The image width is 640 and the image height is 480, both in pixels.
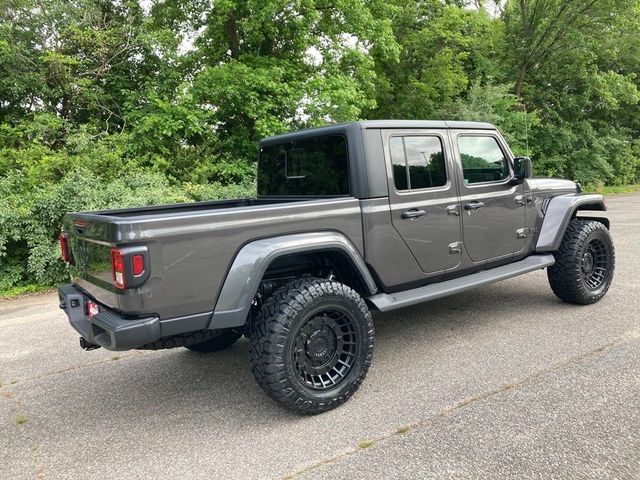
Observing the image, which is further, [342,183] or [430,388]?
[342,183]

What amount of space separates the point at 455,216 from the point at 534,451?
1.89m

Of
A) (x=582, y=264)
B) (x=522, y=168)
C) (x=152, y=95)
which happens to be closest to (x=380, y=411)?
(x=522, y=168)

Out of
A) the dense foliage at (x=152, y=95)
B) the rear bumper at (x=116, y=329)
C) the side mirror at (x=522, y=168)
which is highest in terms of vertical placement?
the dense foliage at (x=152, y=95)

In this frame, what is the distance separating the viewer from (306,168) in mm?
3871

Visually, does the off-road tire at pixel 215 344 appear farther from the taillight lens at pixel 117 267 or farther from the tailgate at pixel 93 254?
the taillight lens at pixel 117 267

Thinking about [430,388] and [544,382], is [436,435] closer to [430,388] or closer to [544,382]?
[430,388]

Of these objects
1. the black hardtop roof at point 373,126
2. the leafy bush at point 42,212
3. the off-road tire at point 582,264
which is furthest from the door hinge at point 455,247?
the leafy bush at point 42,212

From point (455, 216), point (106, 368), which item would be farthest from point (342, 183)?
point (106, 368)

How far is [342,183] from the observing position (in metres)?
3.50

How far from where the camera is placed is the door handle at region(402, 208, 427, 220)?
3.48 m

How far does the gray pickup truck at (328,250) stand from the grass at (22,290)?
391cm

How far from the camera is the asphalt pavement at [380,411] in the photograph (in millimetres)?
2410

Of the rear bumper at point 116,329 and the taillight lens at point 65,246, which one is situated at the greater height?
the taillight lens at point 65,246

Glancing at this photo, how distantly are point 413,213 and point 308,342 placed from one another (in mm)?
1262
